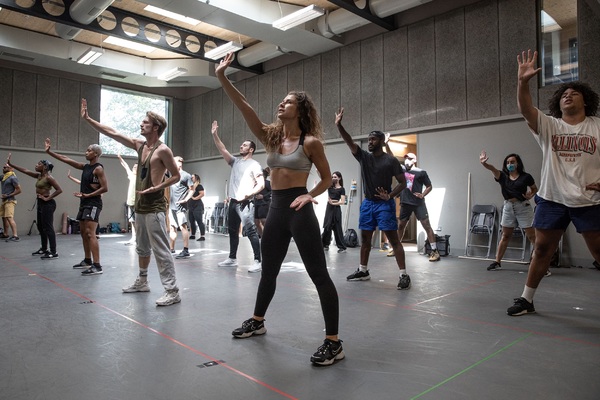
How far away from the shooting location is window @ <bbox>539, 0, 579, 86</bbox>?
652 centimetres

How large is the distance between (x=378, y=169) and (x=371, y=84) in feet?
17.8

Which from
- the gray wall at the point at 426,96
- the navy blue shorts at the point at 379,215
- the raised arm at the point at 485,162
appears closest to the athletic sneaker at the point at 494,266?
the raised arm at the point at 485,162

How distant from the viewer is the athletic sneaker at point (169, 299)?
3.26 m

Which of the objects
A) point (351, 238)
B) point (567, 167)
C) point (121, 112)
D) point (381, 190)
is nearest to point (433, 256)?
point (351, 238)

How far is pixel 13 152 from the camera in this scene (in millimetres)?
11250

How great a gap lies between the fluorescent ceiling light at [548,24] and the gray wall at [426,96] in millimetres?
235

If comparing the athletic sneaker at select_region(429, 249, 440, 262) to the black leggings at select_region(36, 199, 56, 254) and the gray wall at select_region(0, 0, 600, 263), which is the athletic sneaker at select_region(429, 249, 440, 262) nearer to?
the gray wall at select_region(0, 0, 600, 263)

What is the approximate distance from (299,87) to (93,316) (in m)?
8.77

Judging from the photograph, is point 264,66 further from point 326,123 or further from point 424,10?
point 424,10

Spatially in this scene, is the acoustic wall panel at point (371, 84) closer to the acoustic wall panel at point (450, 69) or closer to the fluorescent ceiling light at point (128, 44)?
the acoustic wall panel at point (450, 69)

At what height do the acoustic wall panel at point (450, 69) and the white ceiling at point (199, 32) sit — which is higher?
the white ceiling at point (199, 32)

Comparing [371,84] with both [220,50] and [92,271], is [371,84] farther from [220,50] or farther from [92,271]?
[92,271]

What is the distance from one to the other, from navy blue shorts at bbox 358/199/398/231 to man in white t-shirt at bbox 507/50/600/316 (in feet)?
4.57

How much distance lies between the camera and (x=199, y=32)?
1062 cm
